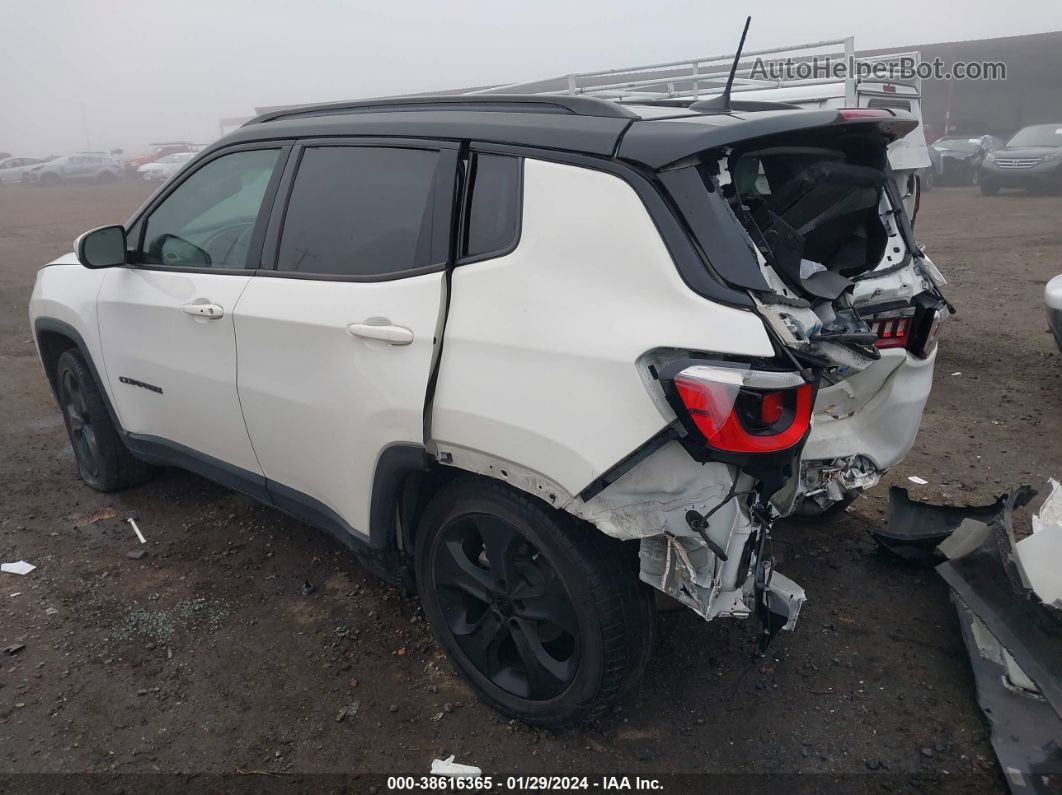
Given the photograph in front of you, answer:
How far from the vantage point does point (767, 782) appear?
2.38 metres

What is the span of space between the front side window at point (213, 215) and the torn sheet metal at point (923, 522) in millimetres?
2925

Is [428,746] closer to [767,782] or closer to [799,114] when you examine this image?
[767,782]

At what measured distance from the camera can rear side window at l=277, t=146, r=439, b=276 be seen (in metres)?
2.57

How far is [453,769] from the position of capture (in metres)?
2.47

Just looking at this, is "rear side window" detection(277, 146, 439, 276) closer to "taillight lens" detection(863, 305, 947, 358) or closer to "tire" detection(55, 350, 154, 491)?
"taillight lens" detection(863, 305, 947, 358)

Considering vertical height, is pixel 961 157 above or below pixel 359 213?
below

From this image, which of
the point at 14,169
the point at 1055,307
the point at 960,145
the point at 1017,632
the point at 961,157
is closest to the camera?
the point at 1017,632

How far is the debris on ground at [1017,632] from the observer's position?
2.32 metres

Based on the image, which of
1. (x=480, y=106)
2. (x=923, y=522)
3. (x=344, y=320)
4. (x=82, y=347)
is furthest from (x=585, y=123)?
(x=82, y=347)

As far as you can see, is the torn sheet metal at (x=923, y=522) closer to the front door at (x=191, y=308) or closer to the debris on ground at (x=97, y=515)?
the front door at (x=191, y=308)

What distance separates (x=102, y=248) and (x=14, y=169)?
3316 centimetres

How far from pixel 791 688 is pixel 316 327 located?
2.05 meters

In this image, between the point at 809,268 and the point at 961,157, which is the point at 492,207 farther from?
the point at 961,157

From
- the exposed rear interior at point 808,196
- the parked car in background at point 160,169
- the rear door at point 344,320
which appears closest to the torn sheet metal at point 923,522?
the exposed rear interior at point 808,196
